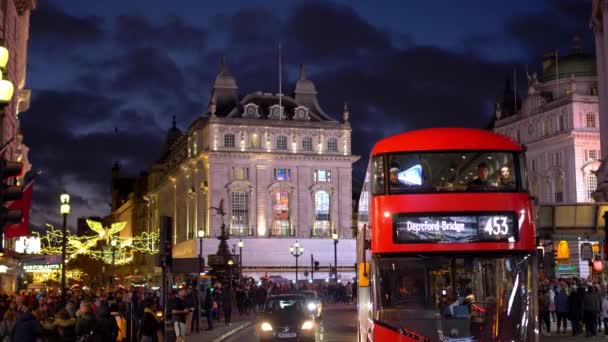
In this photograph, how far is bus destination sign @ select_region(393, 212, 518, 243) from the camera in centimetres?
1648

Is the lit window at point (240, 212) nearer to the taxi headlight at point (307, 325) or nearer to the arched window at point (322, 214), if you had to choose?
the arched window at point (322, 214)

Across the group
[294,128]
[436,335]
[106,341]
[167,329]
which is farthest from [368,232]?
[294,128]

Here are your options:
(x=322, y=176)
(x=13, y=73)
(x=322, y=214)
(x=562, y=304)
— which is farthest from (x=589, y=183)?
(x=562, y=304)

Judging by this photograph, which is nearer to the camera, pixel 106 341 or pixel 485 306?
pixel 485 306

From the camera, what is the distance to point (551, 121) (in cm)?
9931

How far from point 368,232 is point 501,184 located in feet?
9.24

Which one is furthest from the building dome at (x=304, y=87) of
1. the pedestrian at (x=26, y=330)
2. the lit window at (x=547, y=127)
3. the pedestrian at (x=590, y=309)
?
the pedestrian at (x=26, y=330)

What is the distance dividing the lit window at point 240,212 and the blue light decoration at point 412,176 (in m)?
90.1

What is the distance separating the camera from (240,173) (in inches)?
4247

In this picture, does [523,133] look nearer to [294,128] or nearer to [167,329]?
[294,128]

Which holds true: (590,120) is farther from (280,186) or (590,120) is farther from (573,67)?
(280,186)

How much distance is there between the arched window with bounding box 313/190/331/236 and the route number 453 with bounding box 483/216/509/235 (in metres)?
93.4

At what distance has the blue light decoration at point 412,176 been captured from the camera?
17.1 m

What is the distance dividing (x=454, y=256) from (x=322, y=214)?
308 ft
